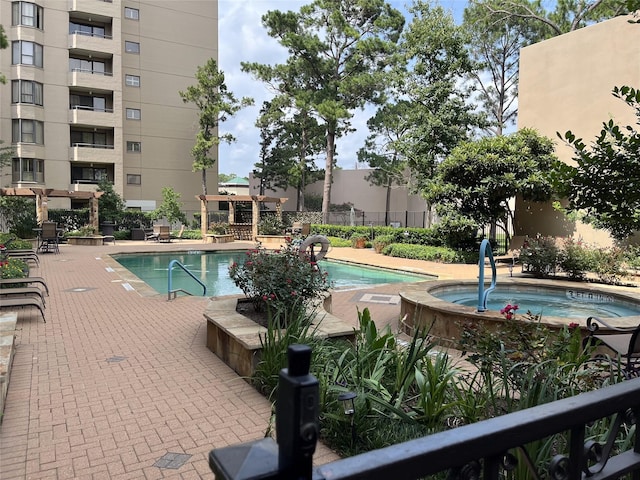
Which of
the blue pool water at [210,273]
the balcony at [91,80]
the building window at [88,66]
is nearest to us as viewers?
the blue pool water at [210,273]

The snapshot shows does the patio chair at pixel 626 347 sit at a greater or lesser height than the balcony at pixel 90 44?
lesser

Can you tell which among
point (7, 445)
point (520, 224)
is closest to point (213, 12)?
point (520, 224)

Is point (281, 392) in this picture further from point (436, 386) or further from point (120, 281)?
point (120, 281)

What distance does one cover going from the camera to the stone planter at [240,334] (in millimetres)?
4630

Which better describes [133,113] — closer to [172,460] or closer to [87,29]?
[87,29]

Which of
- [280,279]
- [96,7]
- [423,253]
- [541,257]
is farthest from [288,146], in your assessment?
[280,279]

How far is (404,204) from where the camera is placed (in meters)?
34.8

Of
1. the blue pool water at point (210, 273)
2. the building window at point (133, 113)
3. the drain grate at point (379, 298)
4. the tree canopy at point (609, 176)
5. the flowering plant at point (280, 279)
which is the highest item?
the building window at point (133, 113)

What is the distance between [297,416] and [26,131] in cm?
3512

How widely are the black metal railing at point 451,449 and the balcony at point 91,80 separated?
116 ft

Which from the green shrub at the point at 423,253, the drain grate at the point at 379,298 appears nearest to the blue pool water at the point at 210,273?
the drain grate at the point at 379,298

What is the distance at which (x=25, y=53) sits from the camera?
1172 inches

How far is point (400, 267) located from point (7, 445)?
42.0 ft

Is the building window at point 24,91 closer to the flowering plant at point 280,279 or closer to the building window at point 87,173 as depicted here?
the building window at point 87,173
